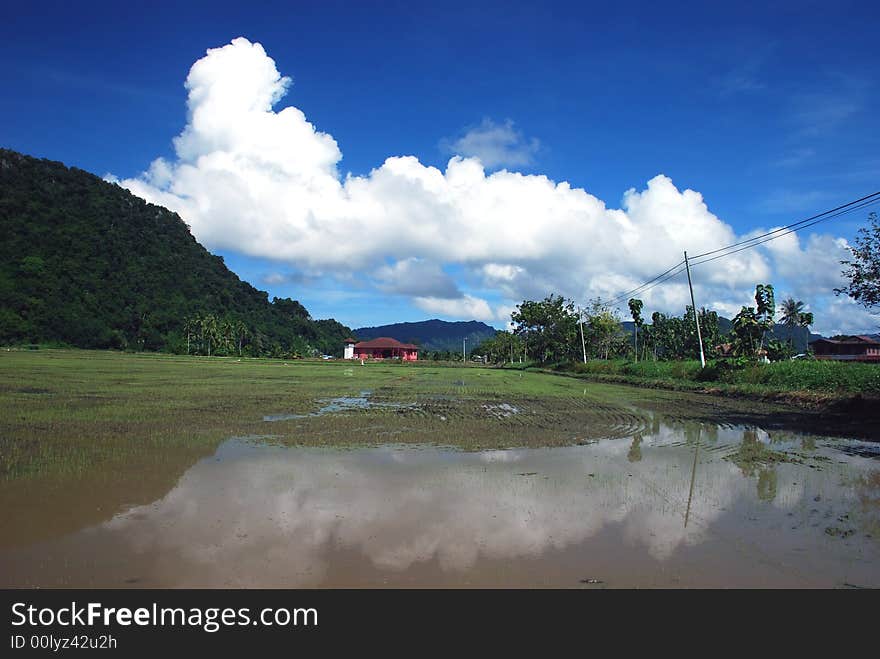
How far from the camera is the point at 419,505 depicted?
6867 millimetres

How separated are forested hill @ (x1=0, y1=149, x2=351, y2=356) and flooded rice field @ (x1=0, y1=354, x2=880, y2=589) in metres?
81.4

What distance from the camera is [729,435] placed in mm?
14180

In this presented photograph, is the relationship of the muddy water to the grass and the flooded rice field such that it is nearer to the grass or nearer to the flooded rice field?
the flooded rice field

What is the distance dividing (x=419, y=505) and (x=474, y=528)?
42.6 inches

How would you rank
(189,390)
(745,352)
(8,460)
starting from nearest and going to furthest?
(8,460) < (189,390) < (745,352)

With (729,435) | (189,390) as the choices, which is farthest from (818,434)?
(189,390)

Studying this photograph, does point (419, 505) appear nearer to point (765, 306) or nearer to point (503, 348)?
point (765, 306)

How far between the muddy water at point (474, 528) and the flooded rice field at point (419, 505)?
3 cm

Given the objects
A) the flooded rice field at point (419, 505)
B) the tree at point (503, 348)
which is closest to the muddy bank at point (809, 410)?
the flooded rice field at point (419, 505)

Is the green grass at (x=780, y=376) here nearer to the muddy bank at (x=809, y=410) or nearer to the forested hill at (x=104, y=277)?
the muddy bank at (x=809, y=410)
